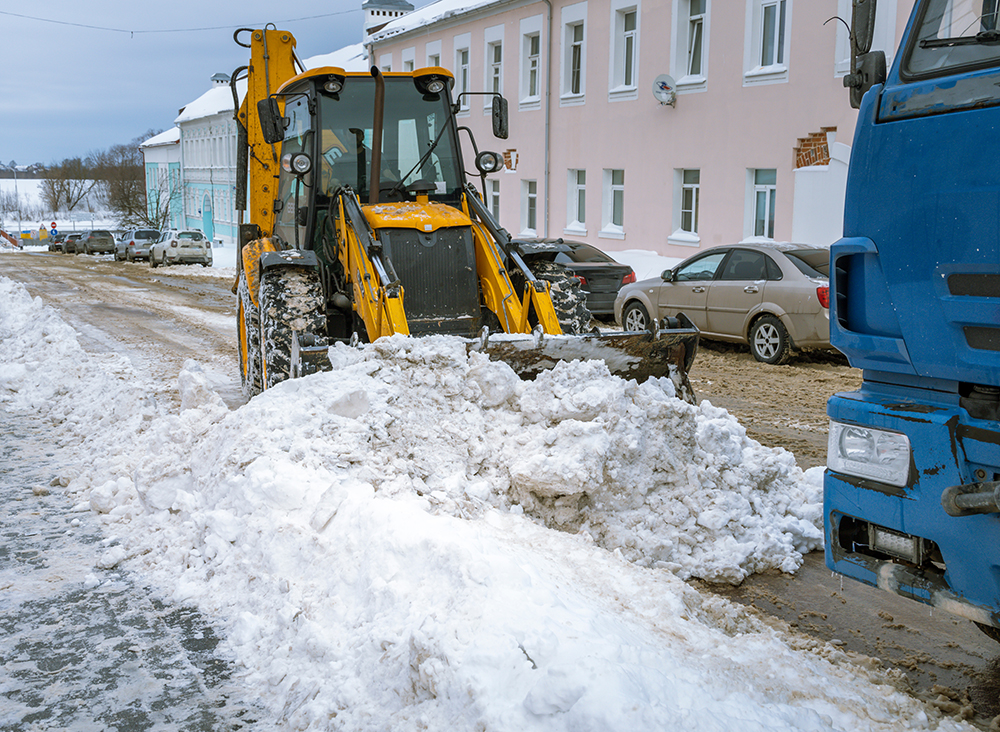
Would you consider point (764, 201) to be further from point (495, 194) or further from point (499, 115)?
point (499, 115)

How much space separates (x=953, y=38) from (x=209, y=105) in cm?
5788

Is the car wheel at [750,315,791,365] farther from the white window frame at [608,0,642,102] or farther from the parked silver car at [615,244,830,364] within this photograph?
the white window frame at [608,0,642,102]

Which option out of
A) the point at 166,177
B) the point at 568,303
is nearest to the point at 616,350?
the point at 568,303

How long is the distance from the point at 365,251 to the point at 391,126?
1.55 meters

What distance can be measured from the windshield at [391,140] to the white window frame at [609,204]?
1592 cm

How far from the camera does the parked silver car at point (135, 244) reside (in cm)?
A: 3906

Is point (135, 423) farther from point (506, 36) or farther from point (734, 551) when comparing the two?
point (506, 36)

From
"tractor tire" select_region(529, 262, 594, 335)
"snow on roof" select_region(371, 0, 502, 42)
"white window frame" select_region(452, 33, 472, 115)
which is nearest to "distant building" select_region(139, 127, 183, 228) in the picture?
"snow on roof" select_region(371, 0, 502, 42)

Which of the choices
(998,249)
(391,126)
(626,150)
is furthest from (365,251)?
(626,150)

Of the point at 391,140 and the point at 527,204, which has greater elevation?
the point at 527,204

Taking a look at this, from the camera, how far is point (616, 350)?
612 centimetres

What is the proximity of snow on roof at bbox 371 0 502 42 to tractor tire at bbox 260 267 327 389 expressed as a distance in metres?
21.8

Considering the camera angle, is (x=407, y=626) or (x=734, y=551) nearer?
(x=407, y=626)

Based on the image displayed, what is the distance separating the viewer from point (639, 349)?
6.21m
